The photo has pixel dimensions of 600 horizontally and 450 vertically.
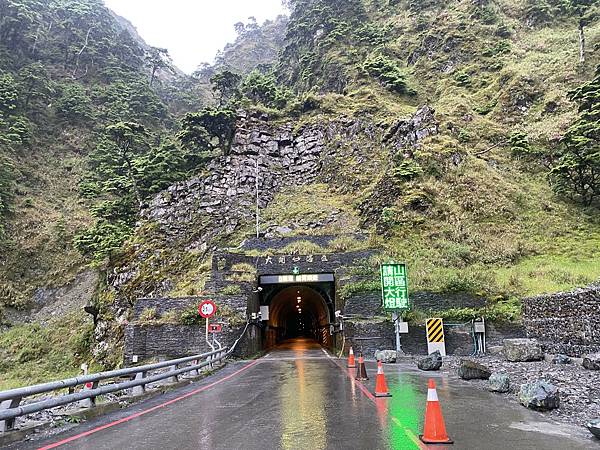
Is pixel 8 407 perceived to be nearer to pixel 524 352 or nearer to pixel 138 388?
pixel 138 388

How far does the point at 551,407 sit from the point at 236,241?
29215 millimetres

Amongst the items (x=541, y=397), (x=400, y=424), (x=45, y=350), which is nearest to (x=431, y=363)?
(x=541, y=397)

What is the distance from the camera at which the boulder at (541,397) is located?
7.83m

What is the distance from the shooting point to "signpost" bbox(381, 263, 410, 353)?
2012 centimetres

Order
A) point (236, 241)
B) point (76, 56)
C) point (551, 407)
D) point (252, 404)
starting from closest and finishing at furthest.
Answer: point (551, 407), point (252, 404), point (236, 241), point (76, 56)

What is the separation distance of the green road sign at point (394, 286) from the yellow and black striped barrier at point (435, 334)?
126 centimetres

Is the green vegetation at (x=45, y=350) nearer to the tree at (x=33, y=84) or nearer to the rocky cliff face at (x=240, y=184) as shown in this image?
the rocky cliff face at (x=240, y=184)

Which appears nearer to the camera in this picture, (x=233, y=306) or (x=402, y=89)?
(x=233, y=306)

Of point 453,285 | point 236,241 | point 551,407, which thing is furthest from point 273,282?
point 551,407

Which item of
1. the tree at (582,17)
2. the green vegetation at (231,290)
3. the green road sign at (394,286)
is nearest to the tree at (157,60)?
the tree at (582,17)

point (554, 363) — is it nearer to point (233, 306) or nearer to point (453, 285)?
point (453, 285)

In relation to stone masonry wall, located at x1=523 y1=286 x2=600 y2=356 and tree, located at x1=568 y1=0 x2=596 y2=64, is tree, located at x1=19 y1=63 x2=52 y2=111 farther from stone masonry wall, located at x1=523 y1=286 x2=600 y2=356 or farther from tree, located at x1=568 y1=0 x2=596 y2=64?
tree, located at x1=568 y1=0 x2=596 y2=64

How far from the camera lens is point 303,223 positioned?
36.1 meters

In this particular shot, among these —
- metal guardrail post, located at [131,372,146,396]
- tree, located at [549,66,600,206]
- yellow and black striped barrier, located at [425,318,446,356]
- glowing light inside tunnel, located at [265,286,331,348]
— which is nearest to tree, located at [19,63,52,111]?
glowing light inside tunnel, located at [265,286,331,348]
